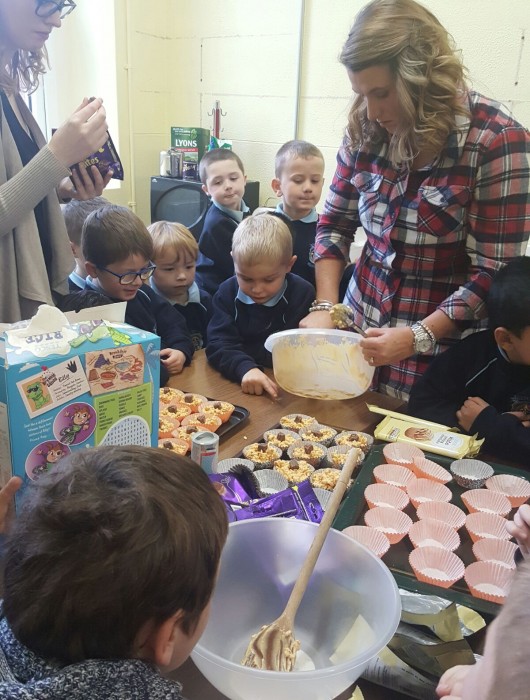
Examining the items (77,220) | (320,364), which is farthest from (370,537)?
(77,220)

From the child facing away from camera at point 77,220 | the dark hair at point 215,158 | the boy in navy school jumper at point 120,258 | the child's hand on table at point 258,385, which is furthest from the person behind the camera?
the dark hair at point 215,158

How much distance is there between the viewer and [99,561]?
1.68 feet

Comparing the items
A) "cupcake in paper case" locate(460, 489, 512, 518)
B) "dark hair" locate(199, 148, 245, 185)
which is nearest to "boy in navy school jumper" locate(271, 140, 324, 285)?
"dark hair" locate(199, 148, 245, 185)

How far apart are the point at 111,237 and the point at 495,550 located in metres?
1.29

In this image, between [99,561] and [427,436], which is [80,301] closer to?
[427,436]

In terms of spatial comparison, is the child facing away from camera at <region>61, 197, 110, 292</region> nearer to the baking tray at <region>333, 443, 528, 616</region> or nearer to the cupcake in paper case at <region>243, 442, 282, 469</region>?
the cupcake in paper case at <region>243, 442, 282, 469</region>

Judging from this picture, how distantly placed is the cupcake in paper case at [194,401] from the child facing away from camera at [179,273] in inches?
27.5

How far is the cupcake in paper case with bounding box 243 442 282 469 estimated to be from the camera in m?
1.21

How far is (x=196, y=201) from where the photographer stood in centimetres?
360

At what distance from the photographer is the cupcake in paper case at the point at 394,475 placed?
1130mm

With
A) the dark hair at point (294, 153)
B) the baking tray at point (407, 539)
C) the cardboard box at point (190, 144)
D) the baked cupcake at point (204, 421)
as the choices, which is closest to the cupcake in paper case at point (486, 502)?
the baking tray at point (407, 539)

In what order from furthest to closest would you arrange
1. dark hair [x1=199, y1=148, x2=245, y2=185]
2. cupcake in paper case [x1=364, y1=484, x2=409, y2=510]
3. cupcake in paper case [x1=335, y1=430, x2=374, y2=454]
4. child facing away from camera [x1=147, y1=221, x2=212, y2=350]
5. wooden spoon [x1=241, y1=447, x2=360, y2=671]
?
1. dark hair [x1=199, y1=148, x2=245, y2=185]
2. child facing away from camera [x1=147, y1=221, x2=212, y2=350]
3. cupcake in paper case [x1=335, y1=430, x2=374, y2=454]
4. cupcake in paper case [x1=364, y1=484, x2=409, y2=510]
5. wooden spoon [x1=241, y1=447, x2=360, y2=671]

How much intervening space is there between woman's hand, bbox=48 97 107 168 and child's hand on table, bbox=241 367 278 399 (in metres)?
0.71

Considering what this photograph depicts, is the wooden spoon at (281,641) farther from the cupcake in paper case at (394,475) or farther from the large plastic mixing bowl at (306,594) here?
the cupcake in paper case at (394,475)
